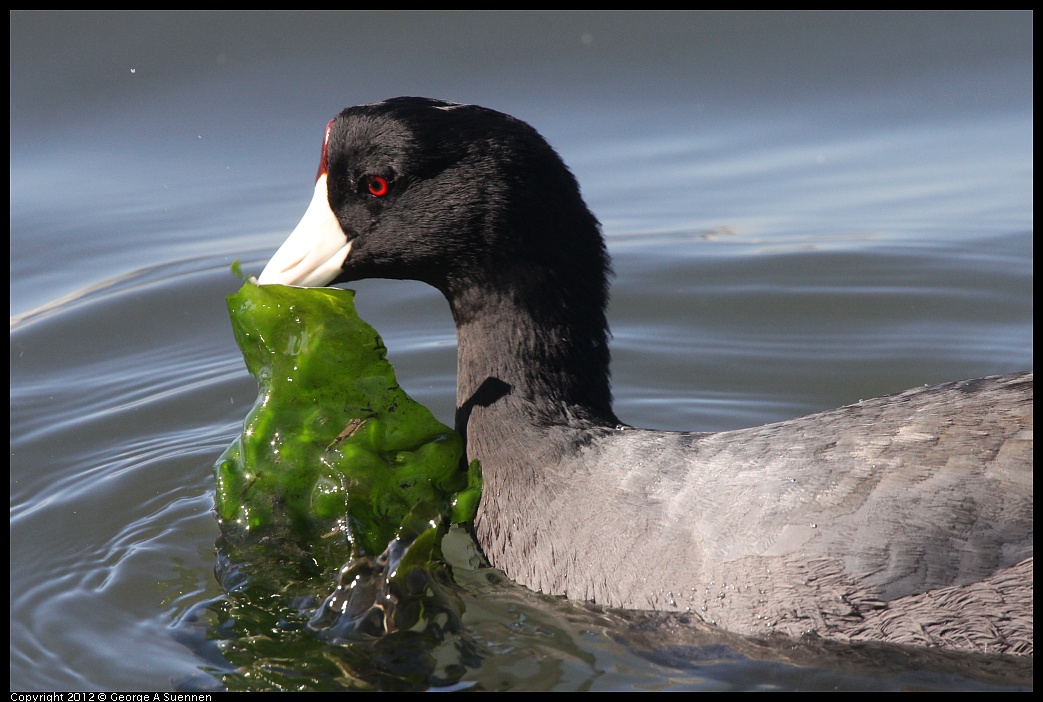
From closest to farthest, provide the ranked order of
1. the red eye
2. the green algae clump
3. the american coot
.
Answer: the american coot → the green algae clump → the red eye

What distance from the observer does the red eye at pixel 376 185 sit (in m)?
4.00

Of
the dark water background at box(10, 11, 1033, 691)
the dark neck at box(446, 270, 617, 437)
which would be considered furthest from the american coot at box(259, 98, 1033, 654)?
the dark water background at box(10, 11, 1033, 691)

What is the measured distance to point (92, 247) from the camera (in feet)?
24.0

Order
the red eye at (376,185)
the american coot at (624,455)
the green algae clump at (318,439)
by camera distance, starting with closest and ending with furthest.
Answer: the american coot at (624,455)
the green algae clump at (318,439)
the red eye at (376,185)

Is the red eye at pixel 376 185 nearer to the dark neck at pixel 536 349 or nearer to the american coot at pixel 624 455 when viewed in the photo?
the american coot at pixel 624 455

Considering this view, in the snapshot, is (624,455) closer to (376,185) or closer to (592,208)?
(376,185)

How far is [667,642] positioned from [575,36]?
6.33 m

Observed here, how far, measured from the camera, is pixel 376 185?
4.02 meters

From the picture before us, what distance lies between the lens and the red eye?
400 cm

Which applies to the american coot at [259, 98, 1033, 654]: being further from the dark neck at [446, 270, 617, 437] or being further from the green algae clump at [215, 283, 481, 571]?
the green algae clump at [215, 283, 481, 571]

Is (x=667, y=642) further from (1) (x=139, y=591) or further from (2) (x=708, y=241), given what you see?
(2) (x=708, y=241)

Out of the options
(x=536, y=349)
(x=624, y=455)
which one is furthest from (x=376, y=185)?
(x=624, y=455)

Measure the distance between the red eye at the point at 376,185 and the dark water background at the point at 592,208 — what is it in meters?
1.21

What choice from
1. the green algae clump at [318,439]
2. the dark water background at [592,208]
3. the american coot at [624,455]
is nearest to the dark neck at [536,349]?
the american coot at [624,455]
